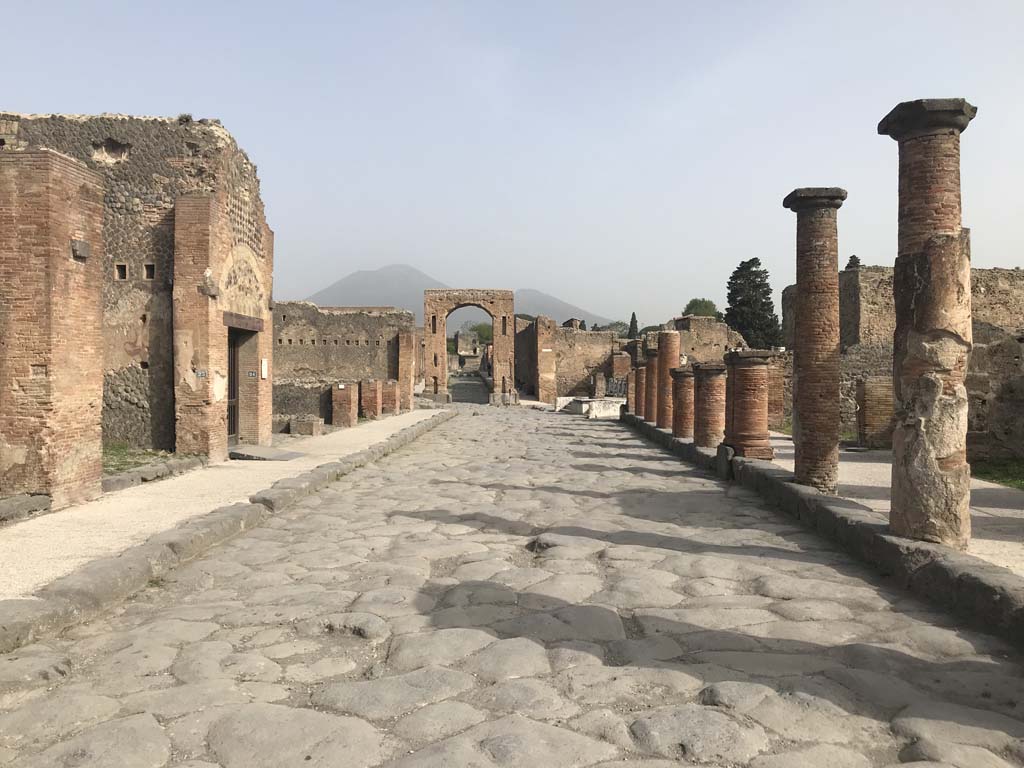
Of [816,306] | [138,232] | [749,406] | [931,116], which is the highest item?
[138,232]

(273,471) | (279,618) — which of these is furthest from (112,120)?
(279,618)

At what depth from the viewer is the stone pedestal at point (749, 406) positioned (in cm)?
880

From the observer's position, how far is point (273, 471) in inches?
345

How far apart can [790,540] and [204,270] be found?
746 centimetres

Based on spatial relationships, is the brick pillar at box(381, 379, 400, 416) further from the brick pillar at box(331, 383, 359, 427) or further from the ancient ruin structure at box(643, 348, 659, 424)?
the ancient ruin structure at box(643, 348, 659, 424)

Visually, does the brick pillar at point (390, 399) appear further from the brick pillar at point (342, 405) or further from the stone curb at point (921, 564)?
the stone curb at point (921, 564)

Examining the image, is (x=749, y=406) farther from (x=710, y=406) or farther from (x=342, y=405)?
(x=342, y=405)

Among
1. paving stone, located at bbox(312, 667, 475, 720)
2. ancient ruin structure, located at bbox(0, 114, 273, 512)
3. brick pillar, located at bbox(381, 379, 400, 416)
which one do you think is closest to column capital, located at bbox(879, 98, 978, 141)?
paving stone, located at bbox(312, 667, 475, 720)

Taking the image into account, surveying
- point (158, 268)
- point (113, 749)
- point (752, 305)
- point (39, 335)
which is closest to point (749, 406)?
point (39, 335)

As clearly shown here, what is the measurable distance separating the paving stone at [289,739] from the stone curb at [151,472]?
5.49 m

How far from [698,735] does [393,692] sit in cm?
107

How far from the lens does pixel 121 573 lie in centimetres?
400

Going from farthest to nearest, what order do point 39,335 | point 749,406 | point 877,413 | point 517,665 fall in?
point 877,413 < point 749,406 < point 39,335 < point 517,665

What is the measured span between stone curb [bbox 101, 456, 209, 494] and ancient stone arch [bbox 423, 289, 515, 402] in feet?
72.8
